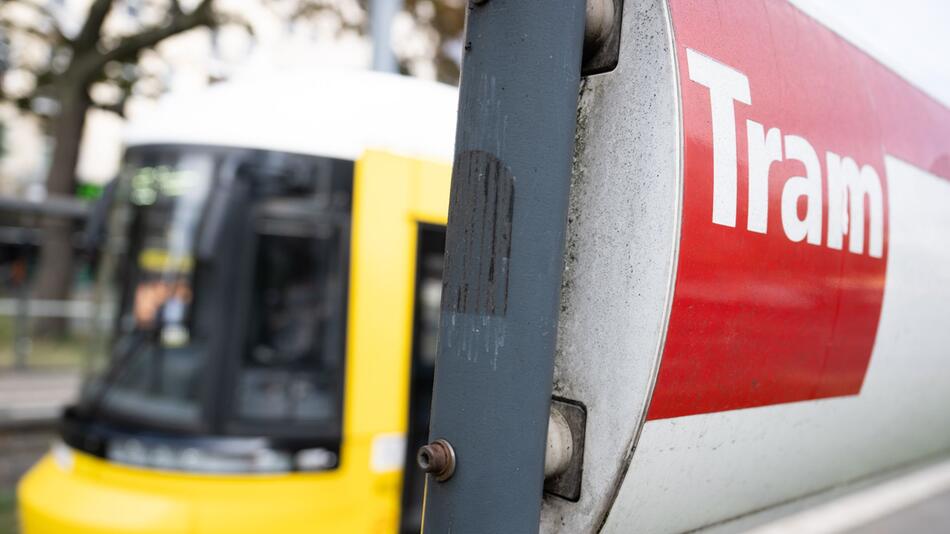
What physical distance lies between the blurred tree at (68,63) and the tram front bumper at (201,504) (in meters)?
9.07

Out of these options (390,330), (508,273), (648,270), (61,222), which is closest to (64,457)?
(390,330)

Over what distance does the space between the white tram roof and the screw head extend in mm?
3310

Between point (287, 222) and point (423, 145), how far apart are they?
0.85m

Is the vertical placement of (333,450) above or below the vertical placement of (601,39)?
below

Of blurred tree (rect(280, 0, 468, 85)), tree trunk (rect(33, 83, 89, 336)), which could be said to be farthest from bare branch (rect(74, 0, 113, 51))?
blurred tree (rect(280, 0, 468, 85))

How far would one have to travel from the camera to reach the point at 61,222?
1302 centimetres

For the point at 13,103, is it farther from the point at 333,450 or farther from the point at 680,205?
the point at 680,205

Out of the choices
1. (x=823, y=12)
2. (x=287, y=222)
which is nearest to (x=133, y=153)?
(x=287, y=222)

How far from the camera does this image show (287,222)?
13.4 feet

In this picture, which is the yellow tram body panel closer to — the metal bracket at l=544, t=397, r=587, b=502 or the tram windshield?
the tram windshield

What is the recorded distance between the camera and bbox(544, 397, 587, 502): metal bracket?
3.05 feet

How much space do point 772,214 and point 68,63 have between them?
15682 mm

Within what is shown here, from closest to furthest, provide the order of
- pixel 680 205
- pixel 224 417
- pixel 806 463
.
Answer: pixel 680 205
pixel 806 463
pixel 224 417

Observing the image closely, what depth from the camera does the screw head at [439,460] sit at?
939 millimetres
